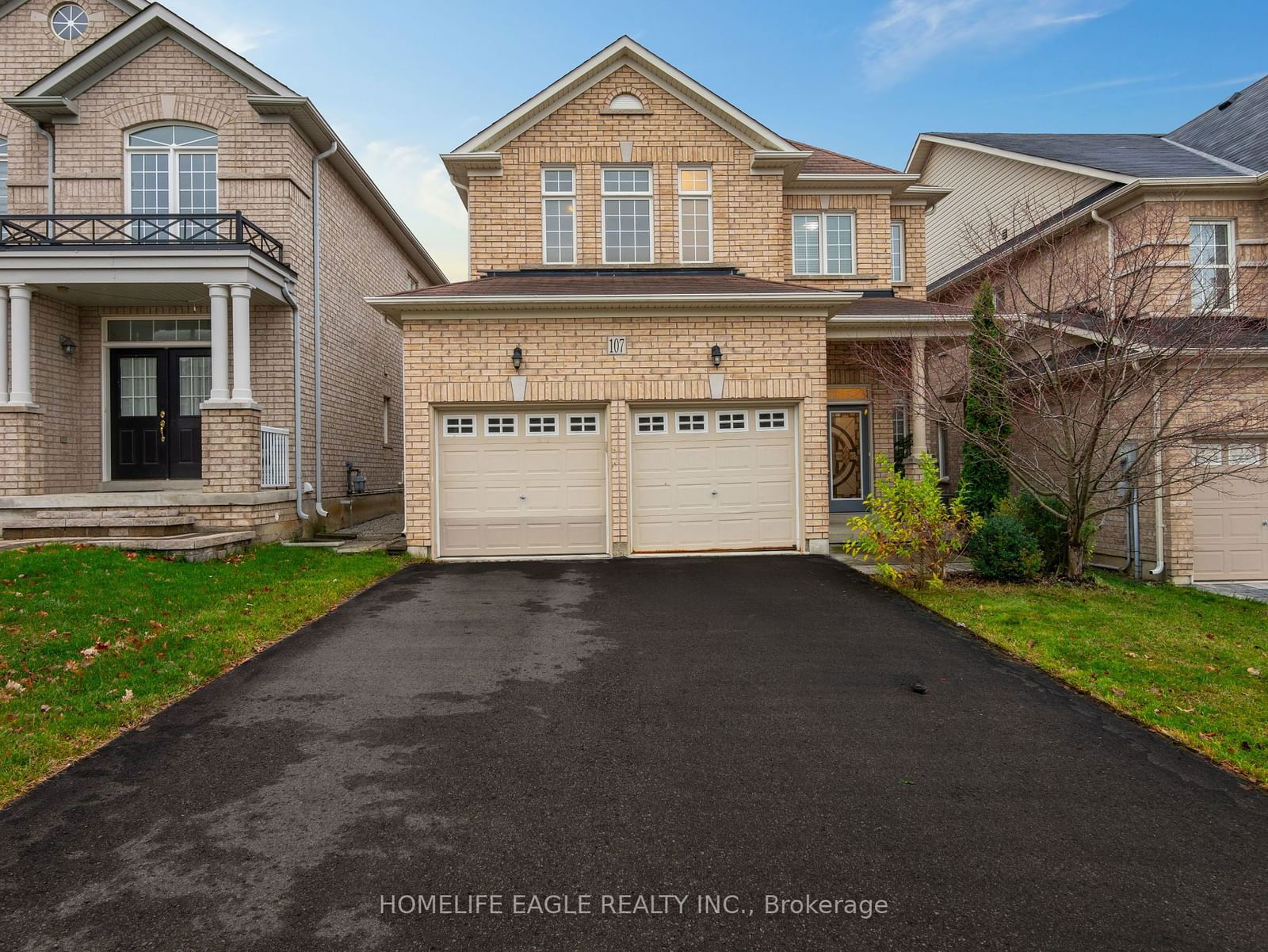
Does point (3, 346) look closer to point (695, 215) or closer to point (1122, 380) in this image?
point (695, 215)

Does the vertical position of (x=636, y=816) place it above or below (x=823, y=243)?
below

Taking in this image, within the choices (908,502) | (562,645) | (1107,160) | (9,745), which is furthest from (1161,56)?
(9,745)

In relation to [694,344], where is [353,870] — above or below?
below

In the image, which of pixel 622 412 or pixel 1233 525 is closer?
pixel 1233 525

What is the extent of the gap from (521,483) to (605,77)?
811 centimetres

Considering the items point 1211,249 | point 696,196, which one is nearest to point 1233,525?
point 1211,249

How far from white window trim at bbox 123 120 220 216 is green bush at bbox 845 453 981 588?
12861mm

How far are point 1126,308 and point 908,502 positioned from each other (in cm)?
339

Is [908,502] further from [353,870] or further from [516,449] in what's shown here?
[353,870]

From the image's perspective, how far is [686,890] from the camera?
111 inches

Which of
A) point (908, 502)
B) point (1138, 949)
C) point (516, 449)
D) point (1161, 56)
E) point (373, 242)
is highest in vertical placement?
point (1161, 56)

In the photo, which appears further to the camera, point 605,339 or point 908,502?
point 605,339

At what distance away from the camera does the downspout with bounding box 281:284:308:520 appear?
13039mm

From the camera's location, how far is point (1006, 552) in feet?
30.6
